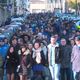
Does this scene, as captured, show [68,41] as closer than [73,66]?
No

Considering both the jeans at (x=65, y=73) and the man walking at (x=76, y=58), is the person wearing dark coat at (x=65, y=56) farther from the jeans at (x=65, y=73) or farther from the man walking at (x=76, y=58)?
the man walking at (x=76, y=58)

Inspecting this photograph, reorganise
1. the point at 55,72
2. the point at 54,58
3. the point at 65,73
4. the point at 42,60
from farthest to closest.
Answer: the point at 65,73
the point at 55,72
the point at 54,58
the point at 42,60

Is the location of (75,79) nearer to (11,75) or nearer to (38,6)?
(11,75)

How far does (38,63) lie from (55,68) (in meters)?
0.87

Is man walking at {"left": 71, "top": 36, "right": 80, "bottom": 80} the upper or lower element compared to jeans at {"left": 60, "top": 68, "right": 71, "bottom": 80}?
upper

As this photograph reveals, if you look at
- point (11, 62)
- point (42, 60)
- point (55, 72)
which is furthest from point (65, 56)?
point (11, 62)

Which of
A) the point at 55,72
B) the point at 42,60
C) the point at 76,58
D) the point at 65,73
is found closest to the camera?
the point at 42,60

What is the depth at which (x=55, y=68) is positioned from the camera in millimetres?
13852

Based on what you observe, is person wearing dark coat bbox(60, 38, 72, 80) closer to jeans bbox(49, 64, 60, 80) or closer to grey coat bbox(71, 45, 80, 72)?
jeans bbox(49, 64, 60, 80)

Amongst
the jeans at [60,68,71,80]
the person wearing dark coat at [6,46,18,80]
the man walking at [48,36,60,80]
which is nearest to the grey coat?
the man walking at [48,36,60,80]

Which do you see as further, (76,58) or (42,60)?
(76,58)

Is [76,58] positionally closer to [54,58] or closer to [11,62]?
[54,58]

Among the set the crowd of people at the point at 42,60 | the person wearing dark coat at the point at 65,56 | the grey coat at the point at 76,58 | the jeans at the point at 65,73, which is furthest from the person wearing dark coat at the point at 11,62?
the grey coat at the point at 76,58

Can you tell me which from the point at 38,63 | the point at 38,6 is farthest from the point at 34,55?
the point at 38,6
